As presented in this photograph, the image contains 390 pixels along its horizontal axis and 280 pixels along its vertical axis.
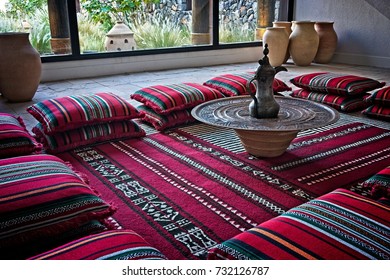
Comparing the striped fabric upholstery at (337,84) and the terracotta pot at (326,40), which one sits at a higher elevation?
the terracotta pot at (326,40)

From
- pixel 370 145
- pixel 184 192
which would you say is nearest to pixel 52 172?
pixel 184 192

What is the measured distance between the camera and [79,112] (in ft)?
8.96

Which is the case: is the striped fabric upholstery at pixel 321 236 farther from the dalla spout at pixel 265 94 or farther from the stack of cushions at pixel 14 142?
the stack of cushions at pixel 14 142

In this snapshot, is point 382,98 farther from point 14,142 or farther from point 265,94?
point 14,142

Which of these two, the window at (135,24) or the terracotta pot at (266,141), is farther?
the window at (135,24)

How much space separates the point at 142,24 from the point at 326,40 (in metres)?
2.91

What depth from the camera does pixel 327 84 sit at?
3.67 m

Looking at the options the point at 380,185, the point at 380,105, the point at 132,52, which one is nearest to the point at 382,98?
the point at 380,105

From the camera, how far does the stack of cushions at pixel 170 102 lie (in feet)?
10.2

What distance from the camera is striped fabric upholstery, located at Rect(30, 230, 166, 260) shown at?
1095 millimetres

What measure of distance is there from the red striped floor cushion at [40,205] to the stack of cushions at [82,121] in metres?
1.04

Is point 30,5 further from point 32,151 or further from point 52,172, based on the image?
point 52,172

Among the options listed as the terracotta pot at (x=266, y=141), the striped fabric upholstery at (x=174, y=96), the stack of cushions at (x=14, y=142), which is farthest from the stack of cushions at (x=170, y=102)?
the stack of cushions at (x=14, y=142)

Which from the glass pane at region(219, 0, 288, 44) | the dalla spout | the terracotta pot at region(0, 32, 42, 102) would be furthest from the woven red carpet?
the glass pane at region(219, 0, 288, 44)
